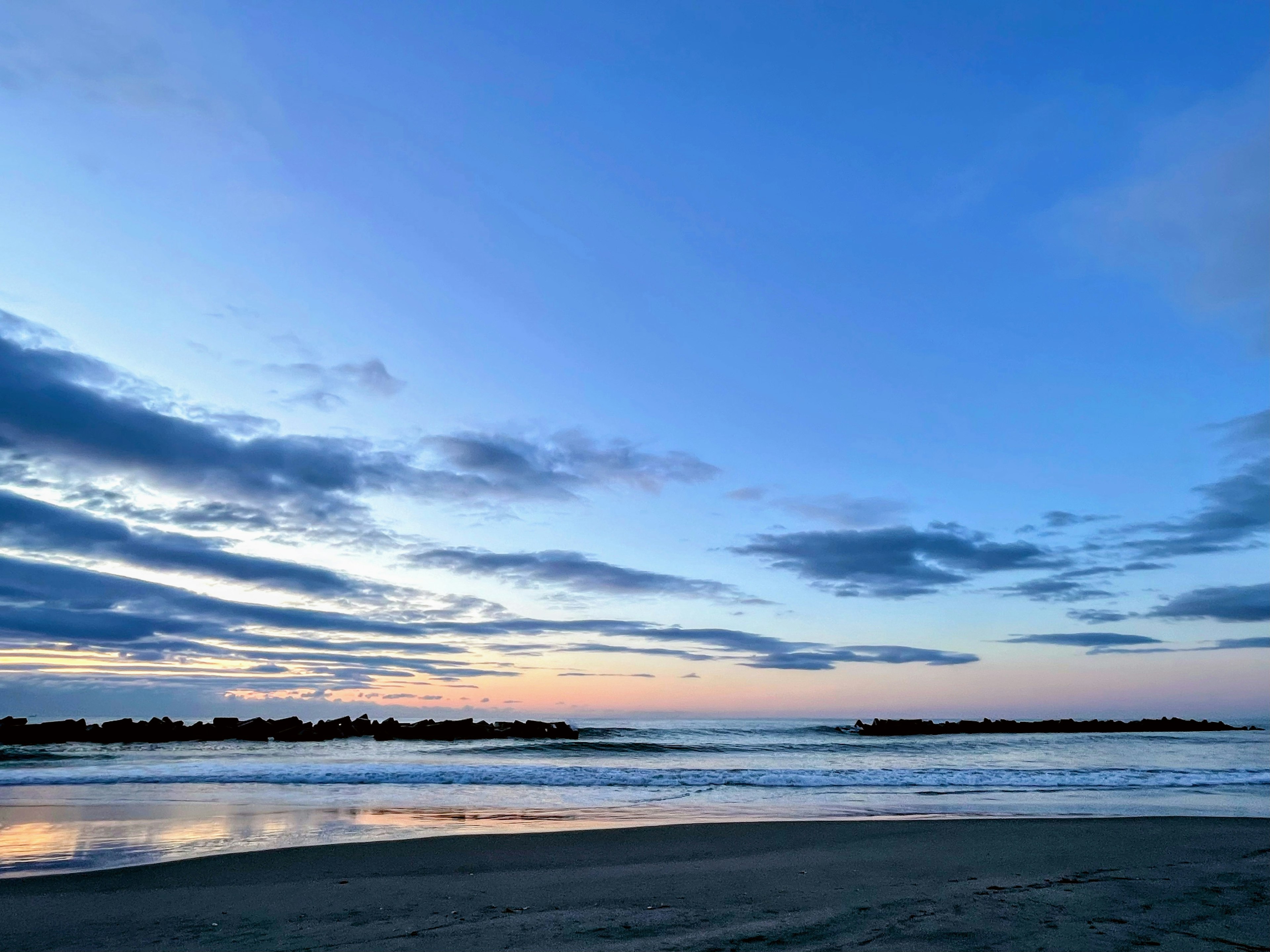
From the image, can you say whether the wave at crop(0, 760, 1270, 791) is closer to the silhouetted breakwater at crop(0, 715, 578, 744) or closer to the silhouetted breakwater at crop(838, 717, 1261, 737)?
the silhouetted breakwater at crop(0, 715, 578, 744)

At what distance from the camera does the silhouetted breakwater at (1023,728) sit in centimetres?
4753

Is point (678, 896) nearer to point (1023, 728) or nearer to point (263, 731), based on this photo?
point (263, 731)

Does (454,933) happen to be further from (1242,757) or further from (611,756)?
(1242,757)

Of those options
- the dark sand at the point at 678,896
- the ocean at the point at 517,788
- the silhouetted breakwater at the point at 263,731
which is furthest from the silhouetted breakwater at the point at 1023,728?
the dark sand at the point at 678,896

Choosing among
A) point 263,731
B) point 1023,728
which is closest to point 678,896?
point 263,731

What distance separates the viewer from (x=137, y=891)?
7492 mm

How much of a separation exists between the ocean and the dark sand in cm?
187

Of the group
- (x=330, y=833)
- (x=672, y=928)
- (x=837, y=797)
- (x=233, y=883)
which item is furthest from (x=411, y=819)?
(x=837, y=797)

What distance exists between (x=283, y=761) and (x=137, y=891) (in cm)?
1872

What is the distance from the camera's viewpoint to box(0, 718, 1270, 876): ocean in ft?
37.6

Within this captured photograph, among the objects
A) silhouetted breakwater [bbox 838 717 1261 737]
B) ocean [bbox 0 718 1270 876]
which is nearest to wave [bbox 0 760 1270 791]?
ocean [bbox 0 718 1270 876]

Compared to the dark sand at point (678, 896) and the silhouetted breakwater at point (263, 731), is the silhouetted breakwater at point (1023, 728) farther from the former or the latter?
the dark sand at point (678, 896)

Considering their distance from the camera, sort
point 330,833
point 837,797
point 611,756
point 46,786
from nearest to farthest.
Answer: point 330,833 → point 837,797 → point 46,786 → point 611,756

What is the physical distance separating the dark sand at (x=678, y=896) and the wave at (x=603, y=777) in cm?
963
